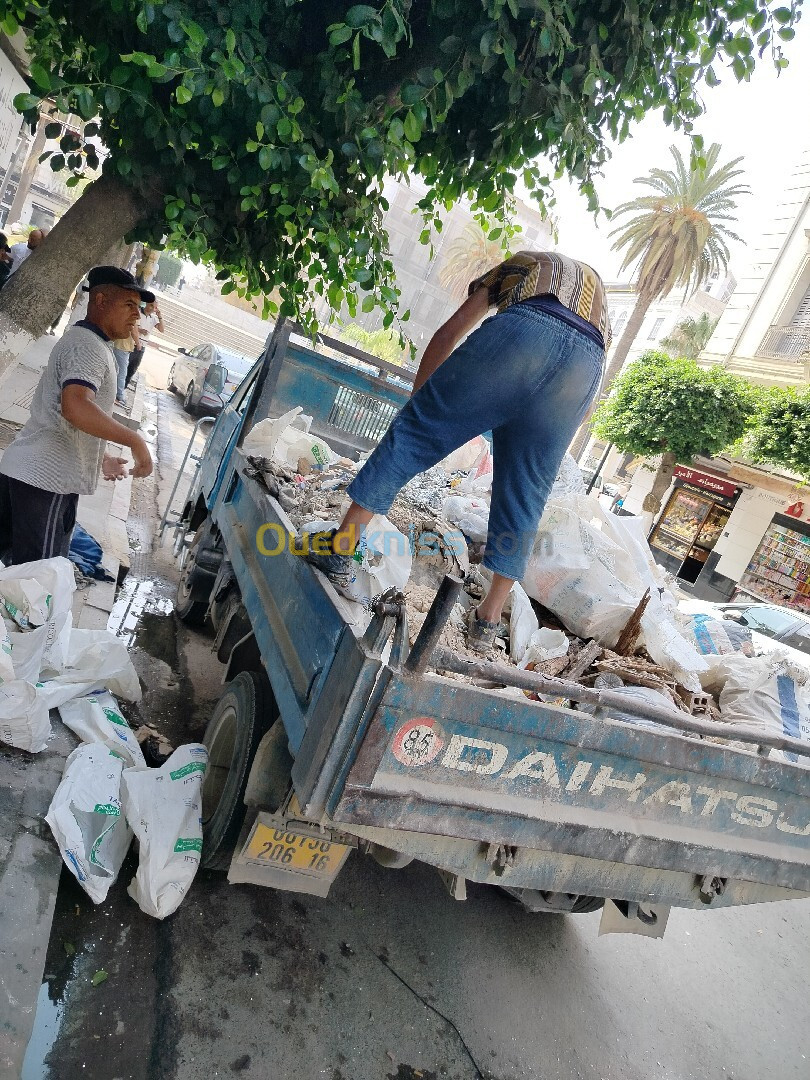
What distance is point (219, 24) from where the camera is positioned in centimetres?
217

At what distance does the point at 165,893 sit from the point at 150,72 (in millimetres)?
2491

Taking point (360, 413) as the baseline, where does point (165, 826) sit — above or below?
below

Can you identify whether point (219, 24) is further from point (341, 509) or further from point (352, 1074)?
point (352, 1074)

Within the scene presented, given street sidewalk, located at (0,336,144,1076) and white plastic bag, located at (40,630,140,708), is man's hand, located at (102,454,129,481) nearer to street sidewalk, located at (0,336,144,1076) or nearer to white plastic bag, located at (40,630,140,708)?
white plastic bag, located at (40,630,140,708)

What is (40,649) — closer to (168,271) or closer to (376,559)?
(376,559)

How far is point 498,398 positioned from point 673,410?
14.1 metres

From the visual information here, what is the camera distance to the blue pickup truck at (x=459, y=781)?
1.64 metres

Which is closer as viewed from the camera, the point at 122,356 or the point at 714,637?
the point at 714,637

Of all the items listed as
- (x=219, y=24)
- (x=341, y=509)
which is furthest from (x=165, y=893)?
(x=219, y=24)

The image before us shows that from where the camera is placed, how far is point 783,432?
12938 millimetres

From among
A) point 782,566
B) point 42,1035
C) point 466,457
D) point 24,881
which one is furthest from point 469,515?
point 782,566

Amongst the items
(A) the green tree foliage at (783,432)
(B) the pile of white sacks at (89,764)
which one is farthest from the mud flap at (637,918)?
(A) the green tree foliage at (783,432)

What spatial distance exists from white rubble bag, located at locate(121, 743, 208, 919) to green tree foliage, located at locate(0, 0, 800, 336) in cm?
203

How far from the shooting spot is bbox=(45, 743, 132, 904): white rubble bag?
220cm
